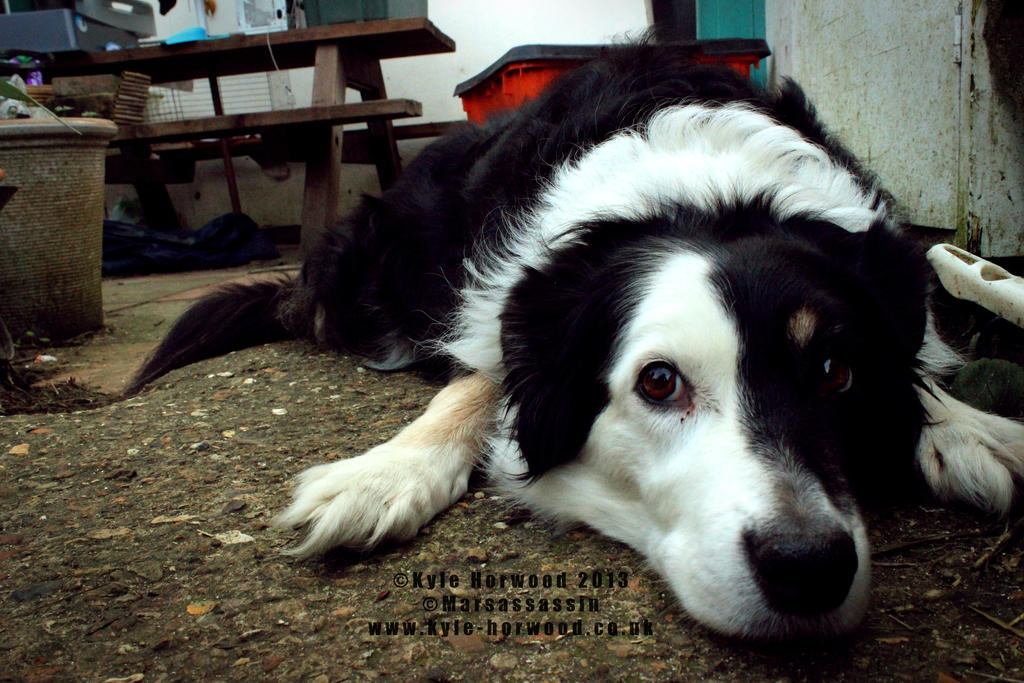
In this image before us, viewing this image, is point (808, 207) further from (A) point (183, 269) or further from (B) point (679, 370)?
(A) point (183, 269)

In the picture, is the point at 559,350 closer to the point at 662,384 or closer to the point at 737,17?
the point at 662,384

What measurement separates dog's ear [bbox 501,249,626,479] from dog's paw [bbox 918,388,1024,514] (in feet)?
2.53

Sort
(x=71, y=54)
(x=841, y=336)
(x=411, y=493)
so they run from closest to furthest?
(x=841, y=336), (x=411, y=493), (x=71, y=54)

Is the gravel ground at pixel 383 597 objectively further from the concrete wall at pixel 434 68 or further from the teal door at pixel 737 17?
the concrete wall at pixel 434 68

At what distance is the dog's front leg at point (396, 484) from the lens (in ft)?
5.55

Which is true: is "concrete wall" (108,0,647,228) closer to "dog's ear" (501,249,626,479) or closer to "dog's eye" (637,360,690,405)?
"dog's ear" (501,249,626,479)

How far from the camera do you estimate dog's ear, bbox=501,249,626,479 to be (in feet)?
5.53

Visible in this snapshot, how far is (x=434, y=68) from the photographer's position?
7.55 metres

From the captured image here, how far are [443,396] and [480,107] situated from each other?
3.28 metres

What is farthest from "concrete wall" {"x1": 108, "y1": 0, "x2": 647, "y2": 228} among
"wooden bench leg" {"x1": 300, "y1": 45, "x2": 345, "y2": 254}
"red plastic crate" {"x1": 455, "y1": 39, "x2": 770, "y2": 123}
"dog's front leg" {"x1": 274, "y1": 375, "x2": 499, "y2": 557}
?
"dog's front leg" {"x1": 274, "y1": 375, "x2": 499, "y2": 557}

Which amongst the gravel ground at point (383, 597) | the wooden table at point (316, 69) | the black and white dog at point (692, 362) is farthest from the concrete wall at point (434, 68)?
the gravel ground at point (383, 597)

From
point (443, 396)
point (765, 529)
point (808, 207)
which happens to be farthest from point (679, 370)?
point (443, 396)

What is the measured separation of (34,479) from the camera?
7.03ft

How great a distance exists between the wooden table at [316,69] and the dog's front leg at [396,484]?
3768 mm
